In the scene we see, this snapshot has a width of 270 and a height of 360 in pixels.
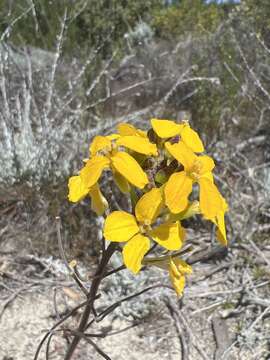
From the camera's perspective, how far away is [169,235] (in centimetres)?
135

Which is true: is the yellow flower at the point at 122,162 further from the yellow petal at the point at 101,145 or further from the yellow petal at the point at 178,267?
the yellow petal at the point at 178,267

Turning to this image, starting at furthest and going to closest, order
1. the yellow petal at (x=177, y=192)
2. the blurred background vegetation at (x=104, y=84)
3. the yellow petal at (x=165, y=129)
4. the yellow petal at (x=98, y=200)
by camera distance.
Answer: the blurred background vegetation at (x=104, y=84) < the yellow petal at (x=98, y=200) < the yellow petal at (x=165, y=129) < the yellow petal at (x=177, y=192)

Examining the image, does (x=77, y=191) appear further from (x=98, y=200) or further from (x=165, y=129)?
(x=165, y=129)

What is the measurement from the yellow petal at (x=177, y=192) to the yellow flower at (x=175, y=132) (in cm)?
13

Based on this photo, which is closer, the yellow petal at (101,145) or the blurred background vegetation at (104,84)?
the yellow petal at (101,145)

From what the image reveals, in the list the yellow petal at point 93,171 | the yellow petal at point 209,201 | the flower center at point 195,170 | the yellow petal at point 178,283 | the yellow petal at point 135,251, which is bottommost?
the yellow petal at point 178,283

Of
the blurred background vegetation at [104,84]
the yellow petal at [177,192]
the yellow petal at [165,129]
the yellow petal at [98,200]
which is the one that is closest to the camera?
the yellow petal at [177,192]

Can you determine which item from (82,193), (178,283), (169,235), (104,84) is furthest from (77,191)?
(104,84)

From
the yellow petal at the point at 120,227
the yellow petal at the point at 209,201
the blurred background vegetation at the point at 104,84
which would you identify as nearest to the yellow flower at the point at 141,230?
the yellow petal at the point at 120,227

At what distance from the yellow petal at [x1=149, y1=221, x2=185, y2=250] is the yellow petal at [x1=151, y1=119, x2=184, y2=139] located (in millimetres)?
225

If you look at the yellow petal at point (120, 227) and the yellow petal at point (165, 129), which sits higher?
the yellow petal at point (165, 129)

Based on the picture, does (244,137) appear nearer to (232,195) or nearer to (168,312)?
(232,195)

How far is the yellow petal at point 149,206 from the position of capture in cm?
133

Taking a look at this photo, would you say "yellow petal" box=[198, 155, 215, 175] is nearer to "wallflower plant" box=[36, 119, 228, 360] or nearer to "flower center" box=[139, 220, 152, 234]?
"wallflower plant" box=[36, 119, 228, 360]
